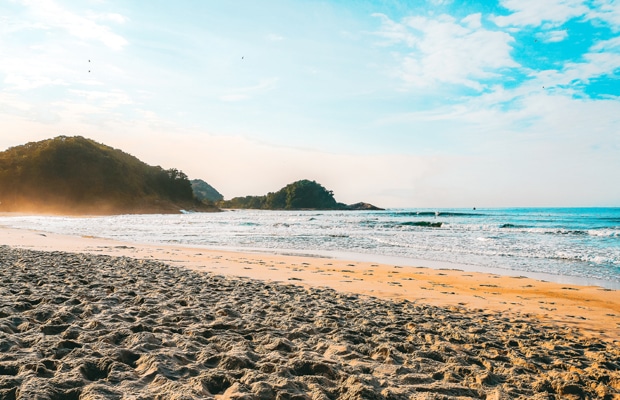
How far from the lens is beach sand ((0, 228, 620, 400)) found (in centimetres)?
332

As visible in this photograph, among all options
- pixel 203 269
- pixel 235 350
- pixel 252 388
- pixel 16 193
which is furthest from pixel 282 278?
pixel 16 193

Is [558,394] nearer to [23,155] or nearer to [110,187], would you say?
[110,187]

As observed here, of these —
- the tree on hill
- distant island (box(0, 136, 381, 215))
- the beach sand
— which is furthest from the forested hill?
the beach sand

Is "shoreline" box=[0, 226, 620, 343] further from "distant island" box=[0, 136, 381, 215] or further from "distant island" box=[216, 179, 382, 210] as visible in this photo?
"distant island" box=[216, 179, 382, 210]

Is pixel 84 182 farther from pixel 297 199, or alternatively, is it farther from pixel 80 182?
pixel 297 199

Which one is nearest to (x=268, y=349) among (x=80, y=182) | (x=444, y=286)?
(x=444, y=286)

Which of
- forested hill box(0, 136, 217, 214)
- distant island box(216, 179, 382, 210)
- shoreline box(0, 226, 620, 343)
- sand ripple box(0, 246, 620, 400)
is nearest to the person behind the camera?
sand ripple box(0, 246, 620, 400)

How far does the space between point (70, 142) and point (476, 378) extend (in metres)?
105

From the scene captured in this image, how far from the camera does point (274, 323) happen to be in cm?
532

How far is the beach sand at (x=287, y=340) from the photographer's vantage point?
3324 millimetres

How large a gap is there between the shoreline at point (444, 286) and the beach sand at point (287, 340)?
0.08 metres

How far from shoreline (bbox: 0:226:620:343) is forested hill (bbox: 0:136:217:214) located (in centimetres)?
7020

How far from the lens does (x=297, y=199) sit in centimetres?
13712

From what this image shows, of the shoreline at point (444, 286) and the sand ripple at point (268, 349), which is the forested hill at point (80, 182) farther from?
the sand ripple at point (268, 349)
